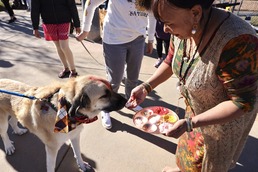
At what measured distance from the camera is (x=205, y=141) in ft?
6.59

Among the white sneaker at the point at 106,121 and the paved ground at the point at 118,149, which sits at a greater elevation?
the white sneaker at the point at 106,121

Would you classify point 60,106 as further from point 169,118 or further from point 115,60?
point 169,118

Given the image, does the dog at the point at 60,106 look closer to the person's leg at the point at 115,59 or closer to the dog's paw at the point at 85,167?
the dog's paw at the point at 85,167

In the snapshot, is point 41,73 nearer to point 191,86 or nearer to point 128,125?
point 128,125

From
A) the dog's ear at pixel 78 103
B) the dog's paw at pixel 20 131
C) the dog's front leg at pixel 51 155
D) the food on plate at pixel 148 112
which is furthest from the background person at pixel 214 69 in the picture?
the dog's paw at pixel 20 131

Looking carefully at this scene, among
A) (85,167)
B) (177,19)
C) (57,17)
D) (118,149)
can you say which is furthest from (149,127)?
(57,17)

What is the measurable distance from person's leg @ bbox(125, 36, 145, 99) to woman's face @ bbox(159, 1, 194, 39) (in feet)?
5.73

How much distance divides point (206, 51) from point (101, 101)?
1.19 m

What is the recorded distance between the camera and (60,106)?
7.04 feet

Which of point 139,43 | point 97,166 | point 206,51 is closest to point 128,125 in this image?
point 97,166

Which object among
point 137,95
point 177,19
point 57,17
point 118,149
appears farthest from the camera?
point 57,17

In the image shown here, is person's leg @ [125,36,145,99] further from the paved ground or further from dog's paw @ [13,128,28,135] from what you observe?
dog's paw @ [13,128,28,135]

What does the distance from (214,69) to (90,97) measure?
1.17m

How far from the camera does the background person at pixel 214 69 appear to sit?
54.9 inches
